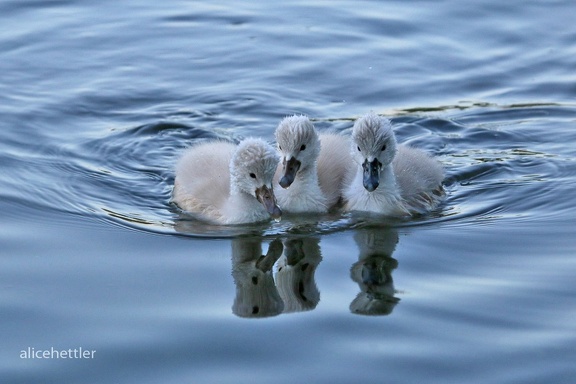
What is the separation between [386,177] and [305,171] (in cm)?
61

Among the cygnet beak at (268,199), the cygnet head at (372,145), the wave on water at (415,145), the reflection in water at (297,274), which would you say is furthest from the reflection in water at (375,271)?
the cygnet beak at (268,199)

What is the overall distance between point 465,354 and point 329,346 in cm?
73

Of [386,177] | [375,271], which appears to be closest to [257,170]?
[386,177]

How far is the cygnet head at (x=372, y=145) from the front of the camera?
7.99 metres

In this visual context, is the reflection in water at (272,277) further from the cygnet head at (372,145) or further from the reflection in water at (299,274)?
the cygnet head at (372,145)

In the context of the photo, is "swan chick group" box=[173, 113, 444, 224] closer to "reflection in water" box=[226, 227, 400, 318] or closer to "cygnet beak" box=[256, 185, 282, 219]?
"cygnet beak" box=[256, 185, 282, 219]

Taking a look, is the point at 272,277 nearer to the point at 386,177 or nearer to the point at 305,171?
the point at 305,171

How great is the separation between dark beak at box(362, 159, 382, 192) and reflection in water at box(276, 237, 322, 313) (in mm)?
559

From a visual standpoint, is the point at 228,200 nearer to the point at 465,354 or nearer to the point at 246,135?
the point at 246,135

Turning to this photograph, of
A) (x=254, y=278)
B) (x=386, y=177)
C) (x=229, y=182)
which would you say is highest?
(x=229, y=182)

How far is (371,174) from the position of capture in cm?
802

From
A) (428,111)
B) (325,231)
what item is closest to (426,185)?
(325,231)

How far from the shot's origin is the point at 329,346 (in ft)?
19.7

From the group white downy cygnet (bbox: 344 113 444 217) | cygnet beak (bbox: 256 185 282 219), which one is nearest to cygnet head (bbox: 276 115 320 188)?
cygnet beak (bbox: 256 185 282 219)
